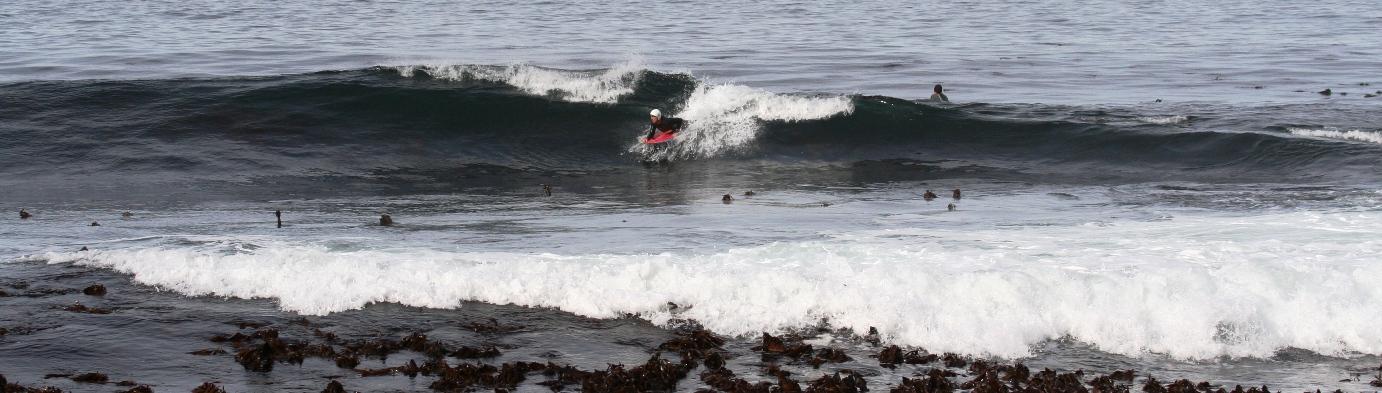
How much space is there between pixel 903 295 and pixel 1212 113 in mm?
17123

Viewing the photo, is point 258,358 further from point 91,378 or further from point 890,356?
point 890,356

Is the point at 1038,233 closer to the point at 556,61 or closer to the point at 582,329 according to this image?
the point at 582,329

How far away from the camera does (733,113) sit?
23.9 metres

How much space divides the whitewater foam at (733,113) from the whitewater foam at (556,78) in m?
1.64

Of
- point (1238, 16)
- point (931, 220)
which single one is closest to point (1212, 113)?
point (931, 220)

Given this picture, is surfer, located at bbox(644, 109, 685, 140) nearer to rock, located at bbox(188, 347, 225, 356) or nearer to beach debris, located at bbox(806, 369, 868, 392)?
rock, located at bbox(188, 347, 225, 356)

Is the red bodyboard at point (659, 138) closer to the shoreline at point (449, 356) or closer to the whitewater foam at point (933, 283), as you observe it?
the whitewater foam at point (933, 283)

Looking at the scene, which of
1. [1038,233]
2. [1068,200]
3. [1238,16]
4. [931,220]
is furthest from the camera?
[1238,16]

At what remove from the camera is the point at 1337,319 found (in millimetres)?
9094

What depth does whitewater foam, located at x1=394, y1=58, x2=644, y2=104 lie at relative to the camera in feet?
83.5

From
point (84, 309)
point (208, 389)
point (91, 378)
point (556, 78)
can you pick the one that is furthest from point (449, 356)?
point (556, 78)

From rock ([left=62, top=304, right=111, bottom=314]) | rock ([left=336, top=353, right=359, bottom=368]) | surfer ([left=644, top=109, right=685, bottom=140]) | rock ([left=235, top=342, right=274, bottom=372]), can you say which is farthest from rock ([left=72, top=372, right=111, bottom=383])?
surfer ([left=644, top=109, right=685, bottom=140])

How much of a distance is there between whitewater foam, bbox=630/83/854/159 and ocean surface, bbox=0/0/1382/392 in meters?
0.07

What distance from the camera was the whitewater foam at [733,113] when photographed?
22.4m
